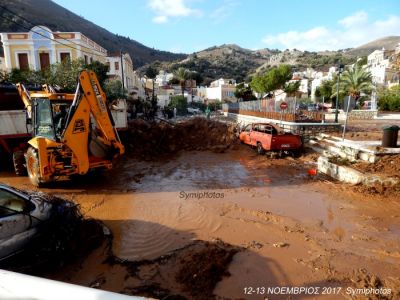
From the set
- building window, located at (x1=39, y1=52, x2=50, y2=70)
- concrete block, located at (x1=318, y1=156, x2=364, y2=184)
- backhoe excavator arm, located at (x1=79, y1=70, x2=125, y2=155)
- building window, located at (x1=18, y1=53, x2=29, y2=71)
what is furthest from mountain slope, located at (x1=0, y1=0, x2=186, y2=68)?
concrete block, located at (x1=318, y1=156, x2=364, y2=184)

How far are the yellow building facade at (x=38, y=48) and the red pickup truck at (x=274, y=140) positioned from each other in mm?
23306

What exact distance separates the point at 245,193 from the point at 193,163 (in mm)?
5254

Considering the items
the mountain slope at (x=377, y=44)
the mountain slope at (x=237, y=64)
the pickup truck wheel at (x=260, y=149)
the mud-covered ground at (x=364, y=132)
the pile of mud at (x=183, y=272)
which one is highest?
the mountain slope at (x=377, y=44)

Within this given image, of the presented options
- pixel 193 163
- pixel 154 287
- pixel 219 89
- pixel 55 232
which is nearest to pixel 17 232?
pixel 55 232

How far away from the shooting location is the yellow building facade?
31.6 meters

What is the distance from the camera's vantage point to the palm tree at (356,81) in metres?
32.7

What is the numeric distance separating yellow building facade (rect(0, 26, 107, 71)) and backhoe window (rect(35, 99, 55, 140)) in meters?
24.5

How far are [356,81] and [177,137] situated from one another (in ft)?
78.8

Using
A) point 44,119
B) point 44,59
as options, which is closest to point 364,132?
point 44,119

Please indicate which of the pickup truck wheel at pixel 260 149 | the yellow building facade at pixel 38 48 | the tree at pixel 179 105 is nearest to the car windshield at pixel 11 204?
the pickup truck wheel at pixel 260 149

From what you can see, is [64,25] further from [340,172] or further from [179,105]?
[340,172]

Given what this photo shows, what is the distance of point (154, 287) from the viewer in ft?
15.3

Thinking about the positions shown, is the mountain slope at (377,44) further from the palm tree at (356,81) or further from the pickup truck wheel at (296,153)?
the pickup truck wheel at (296,153)

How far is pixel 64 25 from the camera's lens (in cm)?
10762
